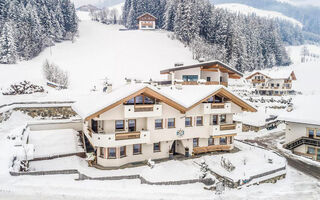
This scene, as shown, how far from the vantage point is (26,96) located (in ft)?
129

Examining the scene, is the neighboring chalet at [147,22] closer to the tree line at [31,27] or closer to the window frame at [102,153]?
the tree line at [31,27]

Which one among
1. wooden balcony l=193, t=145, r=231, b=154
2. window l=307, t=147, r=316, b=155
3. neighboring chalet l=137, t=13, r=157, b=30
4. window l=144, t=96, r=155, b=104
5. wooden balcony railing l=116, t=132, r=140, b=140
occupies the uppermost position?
neighboring chalet l=137, t=13, r=157, b=30

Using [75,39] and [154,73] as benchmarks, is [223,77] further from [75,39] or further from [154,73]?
[75,39]

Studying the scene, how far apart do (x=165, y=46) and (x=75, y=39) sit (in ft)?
115

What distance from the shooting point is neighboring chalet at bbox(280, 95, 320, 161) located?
28516mm

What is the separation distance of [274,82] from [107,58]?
5211cm

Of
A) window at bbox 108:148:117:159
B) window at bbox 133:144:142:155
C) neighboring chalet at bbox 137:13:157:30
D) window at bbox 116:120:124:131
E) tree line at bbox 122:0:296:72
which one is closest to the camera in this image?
window at bbox 108:148:117:159

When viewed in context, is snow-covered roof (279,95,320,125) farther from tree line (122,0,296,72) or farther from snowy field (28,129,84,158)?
tree line (122,0,296,72)

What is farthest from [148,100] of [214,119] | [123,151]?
[214,119]

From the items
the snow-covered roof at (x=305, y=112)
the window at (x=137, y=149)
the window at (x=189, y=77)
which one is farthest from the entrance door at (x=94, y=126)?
the snow-covered roof at (x=305, y=112)

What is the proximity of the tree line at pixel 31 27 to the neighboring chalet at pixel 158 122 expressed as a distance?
51.8 metres

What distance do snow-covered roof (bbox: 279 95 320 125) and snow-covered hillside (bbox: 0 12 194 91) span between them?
38611 millimetres

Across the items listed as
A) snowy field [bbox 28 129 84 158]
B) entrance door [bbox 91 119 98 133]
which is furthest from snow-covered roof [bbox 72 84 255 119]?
snowy field [bbox 28 129 84 158]

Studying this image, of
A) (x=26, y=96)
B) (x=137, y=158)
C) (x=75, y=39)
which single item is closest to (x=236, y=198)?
(x=137, y=158)
